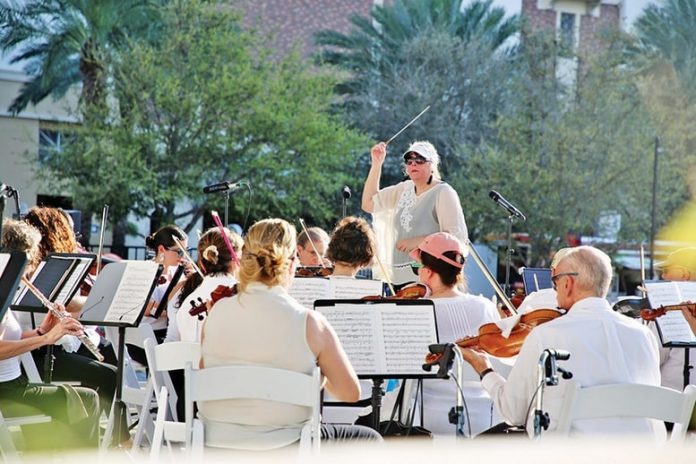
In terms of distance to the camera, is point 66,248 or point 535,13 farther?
point 535,13

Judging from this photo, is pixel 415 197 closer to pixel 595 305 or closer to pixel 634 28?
pixel 595 305

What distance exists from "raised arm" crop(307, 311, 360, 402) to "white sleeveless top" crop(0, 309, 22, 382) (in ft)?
6.42

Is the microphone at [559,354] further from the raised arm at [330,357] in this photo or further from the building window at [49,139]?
the building window at [49,139]

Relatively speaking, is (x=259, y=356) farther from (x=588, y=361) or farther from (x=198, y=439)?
(x=588, y=361)

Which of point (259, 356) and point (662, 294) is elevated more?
point (662, 294)

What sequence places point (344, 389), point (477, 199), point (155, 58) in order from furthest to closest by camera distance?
point (477, 199), point (155, 58), point (344, 389)

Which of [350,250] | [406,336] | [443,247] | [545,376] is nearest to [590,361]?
[545,376]

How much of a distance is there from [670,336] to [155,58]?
21.0 m

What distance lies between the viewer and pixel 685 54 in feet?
104

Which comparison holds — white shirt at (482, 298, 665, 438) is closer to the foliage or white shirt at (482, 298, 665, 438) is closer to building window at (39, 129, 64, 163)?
the foliage

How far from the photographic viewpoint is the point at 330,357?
432cm

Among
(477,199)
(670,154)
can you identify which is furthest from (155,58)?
(670,154)

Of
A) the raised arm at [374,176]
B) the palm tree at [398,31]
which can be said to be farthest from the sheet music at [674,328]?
the palm tree at [398,31]

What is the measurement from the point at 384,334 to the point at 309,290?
1266 millimetres
